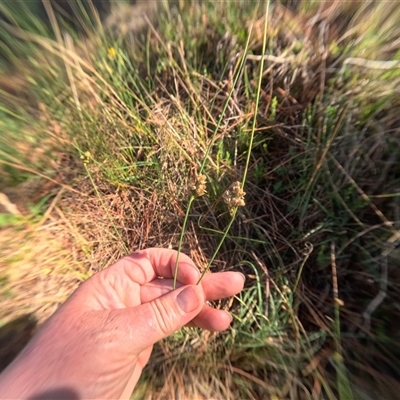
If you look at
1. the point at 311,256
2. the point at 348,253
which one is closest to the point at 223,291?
the point at 311,256

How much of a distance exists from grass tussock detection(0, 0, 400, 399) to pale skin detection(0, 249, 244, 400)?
17cm

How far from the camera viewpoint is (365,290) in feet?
4.05

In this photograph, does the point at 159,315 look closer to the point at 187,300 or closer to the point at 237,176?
the point at 187,300

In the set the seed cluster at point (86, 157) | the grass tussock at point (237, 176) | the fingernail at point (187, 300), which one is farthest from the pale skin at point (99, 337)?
the seed cluster at point (86, 157)

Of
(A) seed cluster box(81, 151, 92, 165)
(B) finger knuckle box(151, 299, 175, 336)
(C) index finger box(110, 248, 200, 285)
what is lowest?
(B) finger knuckle box(151, 299, 175, 336)

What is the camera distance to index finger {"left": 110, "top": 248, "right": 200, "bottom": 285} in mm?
1183

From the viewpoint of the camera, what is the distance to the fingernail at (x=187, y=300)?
102 cm

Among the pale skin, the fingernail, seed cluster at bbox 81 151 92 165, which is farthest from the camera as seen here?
seed cluster at bbox 81 151 92 165

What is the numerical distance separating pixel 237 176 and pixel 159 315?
66 centimetres

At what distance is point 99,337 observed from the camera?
0.94 meters

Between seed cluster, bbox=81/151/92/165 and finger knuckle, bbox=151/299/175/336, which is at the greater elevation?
seed cluster, bbox=81/151/92/165

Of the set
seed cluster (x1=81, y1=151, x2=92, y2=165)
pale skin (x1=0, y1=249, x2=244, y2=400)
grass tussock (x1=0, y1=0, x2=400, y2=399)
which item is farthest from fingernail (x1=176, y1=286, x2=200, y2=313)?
seed cluster (x1=81, y1=151, x2=92, y2=165)

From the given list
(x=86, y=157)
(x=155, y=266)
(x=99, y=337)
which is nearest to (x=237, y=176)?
(x=155, y=266)

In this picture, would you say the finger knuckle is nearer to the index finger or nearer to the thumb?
the thumb
